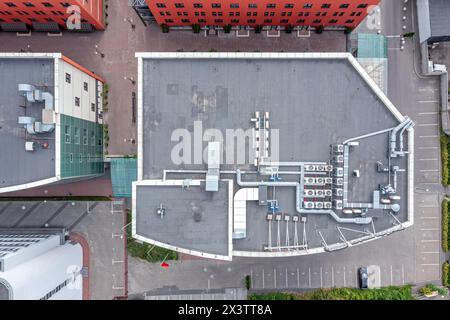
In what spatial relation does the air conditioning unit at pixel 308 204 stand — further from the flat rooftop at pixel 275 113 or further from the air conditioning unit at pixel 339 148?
the air conditioning unit at pixel 339 148

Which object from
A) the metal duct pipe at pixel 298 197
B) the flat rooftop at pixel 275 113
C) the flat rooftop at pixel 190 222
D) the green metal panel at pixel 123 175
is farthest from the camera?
the green metal panel at pixel 123 175

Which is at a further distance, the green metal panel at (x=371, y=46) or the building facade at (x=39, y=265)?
the green metal panel at (x=371, y=46)

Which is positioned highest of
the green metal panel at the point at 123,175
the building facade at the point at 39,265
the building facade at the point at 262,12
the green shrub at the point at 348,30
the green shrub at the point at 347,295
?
the building facade at the point at 262,12

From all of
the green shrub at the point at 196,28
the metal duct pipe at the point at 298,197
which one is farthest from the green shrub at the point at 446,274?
the green shrub at the point at 196,28

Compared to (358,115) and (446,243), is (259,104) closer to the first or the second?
(358,115)

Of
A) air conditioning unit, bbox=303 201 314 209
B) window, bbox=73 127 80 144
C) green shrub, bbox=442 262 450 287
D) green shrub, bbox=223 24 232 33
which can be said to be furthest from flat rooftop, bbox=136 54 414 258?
green shrub, bbox=442 262 450 287

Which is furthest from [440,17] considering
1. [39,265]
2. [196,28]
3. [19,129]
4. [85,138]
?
[39,265]

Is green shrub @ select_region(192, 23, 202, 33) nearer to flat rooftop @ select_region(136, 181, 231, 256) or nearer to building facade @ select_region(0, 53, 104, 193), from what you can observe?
building facade @ select_region(0, 53, 104, 193)

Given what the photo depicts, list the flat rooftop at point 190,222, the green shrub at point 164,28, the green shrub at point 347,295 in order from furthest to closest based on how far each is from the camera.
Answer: the green shrub at point 347,295 → the green shrub at point 164,28 → the flat rooftop at point 190,222
